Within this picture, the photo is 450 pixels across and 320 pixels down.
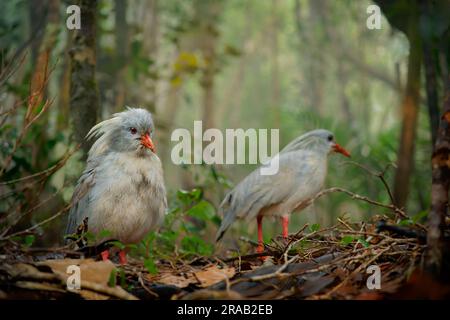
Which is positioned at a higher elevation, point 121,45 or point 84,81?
point 121,45

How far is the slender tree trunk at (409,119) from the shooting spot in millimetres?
5496

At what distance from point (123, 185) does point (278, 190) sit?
1893mm

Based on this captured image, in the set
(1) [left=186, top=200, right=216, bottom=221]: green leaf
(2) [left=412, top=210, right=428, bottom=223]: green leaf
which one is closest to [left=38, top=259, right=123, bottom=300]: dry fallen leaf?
(2) [left=412, top=210, right=428, bottom=223]: green leaf

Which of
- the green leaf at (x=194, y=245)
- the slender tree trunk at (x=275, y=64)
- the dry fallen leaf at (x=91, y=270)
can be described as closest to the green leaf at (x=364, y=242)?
the dry fallen leaf at (x=91, y=270)

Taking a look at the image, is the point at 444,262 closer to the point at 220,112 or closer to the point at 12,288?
the point at 12,288

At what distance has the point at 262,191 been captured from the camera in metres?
5.68

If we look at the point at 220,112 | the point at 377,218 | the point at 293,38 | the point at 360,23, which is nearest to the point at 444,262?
the point at 377,218

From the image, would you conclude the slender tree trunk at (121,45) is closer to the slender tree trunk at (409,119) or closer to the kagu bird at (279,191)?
the kagu bird at (279,191)

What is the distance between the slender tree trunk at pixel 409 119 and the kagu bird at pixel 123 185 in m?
2.25

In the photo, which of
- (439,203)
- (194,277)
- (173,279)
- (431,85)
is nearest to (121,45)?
(431,85)

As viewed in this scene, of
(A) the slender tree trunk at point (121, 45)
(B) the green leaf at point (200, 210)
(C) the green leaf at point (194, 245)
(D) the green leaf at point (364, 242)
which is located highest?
(A) the slender tree trunk at point (121, 45)

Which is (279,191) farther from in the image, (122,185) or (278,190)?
(122,185)

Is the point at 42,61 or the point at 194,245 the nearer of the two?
the point at 194,245

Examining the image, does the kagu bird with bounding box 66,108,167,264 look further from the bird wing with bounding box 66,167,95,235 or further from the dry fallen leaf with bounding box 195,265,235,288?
the dry fallen leaf with bounding box 195,265,235,288
